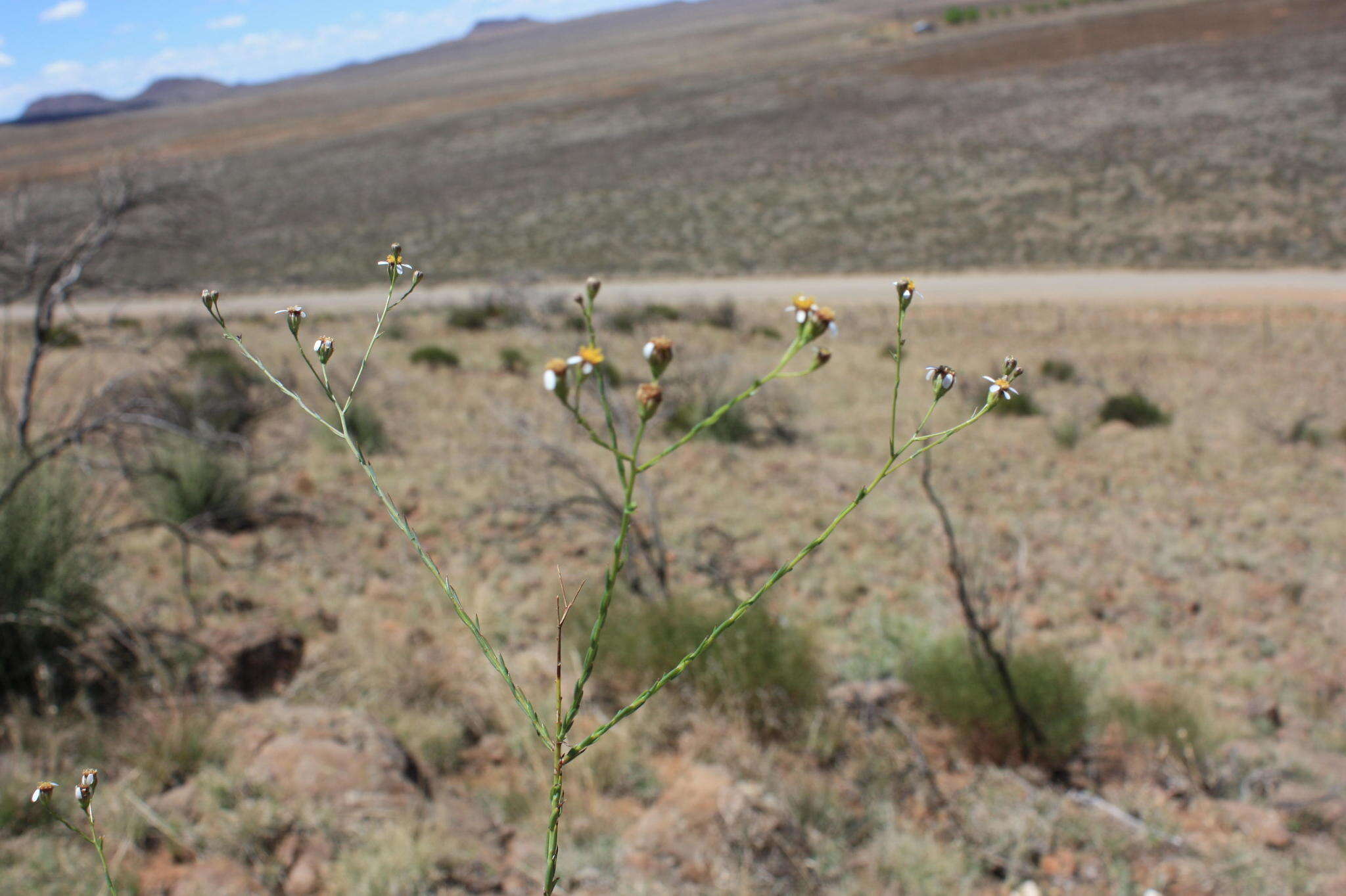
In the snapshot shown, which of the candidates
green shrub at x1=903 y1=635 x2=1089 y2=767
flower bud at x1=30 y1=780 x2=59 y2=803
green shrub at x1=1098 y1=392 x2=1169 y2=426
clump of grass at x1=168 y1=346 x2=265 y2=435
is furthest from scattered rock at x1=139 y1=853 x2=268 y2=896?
green shrub at x1=1098 y1=392 x2=1169 y2=426

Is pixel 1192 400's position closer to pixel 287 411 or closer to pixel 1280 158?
pixel 287 411

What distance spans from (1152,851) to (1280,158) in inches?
1279

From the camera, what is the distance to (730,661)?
13.5 ft

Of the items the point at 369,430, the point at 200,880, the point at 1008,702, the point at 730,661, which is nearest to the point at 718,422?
the point at 369,430

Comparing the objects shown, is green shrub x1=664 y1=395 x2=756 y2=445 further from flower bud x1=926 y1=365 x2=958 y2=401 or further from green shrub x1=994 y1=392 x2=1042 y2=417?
flower bud x1=926 y1=365 x2=958 y2=401

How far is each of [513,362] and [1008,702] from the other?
30.4 feet

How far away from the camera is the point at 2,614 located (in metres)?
3.71

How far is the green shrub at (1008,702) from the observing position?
13.0 ft

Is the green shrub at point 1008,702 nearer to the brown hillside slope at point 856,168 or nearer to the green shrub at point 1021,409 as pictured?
the brown hillside slope at point 856,168

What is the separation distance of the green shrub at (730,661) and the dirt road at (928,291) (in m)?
15.3

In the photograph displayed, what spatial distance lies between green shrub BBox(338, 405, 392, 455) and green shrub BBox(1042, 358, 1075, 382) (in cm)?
930

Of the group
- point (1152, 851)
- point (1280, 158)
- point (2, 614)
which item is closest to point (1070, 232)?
point (1280, 158)

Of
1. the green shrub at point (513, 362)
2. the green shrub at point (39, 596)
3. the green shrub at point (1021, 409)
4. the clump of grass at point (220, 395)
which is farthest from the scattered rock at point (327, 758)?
the green shrub at point (1021, 409)

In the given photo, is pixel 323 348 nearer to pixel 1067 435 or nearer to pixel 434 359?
pixel 1067 435
